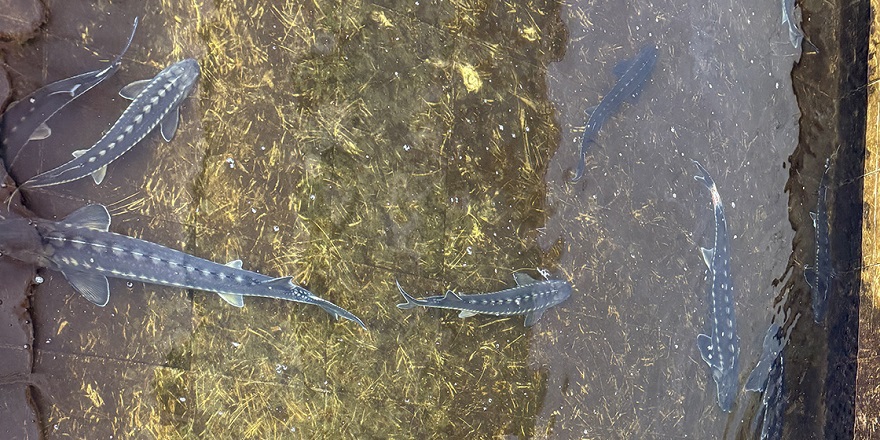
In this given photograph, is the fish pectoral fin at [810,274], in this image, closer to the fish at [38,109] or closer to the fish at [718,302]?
the fish at [718,302]

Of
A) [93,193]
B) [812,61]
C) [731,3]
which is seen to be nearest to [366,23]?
[93,193]

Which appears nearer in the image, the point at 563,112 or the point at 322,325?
the point at 322,325

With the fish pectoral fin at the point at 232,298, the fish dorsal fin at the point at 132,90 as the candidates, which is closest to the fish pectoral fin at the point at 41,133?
the fish dorsal fin at the point at 132,90

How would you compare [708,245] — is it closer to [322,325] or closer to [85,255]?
[322,325]

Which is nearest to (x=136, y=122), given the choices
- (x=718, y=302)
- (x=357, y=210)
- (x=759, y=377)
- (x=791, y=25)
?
(x=357, y=210)

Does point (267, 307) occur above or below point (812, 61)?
below

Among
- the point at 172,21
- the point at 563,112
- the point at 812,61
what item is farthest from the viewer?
the point at 812,61
